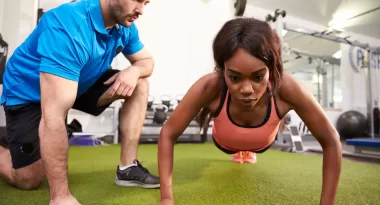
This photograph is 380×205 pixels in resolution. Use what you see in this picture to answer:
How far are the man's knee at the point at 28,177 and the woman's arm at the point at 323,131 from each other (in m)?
1.16

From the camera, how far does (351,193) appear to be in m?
1.19

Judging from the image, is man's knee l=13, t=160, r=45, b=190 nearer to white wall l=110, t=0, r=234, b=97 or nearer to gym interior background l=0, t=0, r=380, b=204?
gym interior background l=0, t=0, r=380, b=204

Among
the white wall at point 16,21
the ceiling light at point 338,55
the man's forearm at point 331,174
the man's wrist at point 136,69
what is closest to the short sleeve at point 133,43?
the man's wrist at point 136,69

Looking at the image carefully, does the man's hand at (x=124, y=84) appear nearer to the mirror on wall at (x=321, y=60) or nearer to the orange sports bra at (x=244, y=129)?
the orange sports bra at (x=244, y=129)

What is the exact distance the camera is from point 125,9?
110 cm

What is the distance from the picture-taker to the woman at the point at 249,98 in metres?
0.81

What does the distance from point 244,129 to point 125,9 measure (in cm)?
75

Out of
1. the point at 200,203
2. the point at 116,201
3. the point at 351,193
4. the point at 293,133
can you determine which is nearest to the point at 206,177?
the point at 200,203

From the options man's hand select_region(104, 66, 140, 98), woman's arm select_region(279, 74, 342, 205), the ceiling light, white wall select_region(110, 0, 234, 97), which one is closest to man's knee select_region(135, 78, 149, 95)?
man's hand select_region(104, 66, 140, 98)

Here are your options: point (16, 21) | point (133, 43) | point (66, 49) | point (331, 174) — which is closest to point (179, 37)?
point (16, 21)

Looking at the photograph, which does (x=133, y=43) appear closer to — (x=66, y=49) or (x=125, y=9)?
(x=125, y=9)

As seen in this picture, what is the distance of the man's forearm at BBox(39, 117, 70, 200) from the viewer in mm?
870

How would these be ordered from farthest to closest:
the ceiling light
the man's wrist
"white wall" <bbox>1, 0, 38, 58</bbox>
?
the ceiling light → "white wall" <bbox>1, 0, 38, 58</bbox> → the man's wrist

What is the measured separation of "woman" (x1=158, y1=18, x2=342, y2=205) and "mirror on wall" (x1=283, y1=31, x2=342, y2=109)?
5449mm
